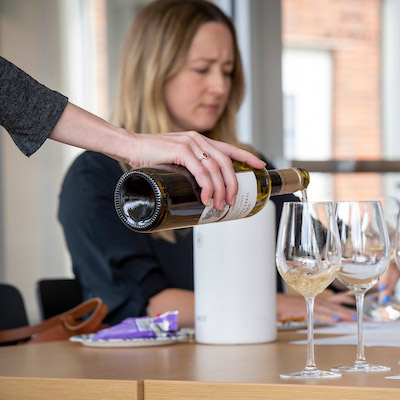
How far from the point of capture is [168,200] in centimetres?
92

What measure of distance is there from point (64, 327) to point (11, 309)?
30 cm

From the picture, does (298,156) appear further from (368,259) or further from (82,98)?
(368,259)

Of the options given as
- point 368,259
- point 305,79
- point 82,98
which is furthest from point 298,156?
point 368,259

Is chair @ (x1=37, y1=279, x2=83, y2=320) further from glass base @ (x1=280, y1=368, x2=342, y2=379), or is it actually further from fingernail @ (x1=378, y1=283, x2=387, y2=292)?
glass base @ (x1=280, y1=368, x2=342, y2=379)

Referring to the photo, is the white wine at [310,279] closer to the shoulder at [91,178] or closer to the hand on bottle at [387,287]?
the hand on bottle at [387,287]

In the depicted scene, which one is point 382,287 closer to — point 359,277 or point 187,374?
point 359,277

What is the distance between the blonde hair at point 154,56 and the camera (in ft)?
6.61

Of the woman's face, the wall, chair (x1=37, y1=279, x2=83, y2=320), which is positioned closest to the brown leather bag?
chair (x1=37, y1=279, x2=83, y2=320)

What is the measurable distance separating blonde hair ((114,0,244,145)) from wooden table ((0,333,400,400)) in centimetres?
86

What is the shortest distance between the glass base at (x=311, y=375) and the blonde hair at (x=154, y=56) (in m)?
1.13

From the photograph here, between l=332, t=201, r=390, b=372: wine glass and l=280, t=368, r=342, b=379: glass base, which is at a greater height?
l=332, t=201, r=390, b=372: wine glass

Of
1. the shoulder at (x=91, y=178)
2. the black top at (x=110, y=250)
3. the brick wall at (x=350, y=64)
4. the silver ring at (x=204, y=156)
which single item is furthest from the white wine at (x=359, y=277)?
the brick wall at (x=350, y=64)

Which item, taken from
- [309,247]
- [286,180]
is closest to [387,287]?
[286,180]

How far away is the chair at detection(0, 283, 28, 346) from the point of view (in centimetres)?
174
